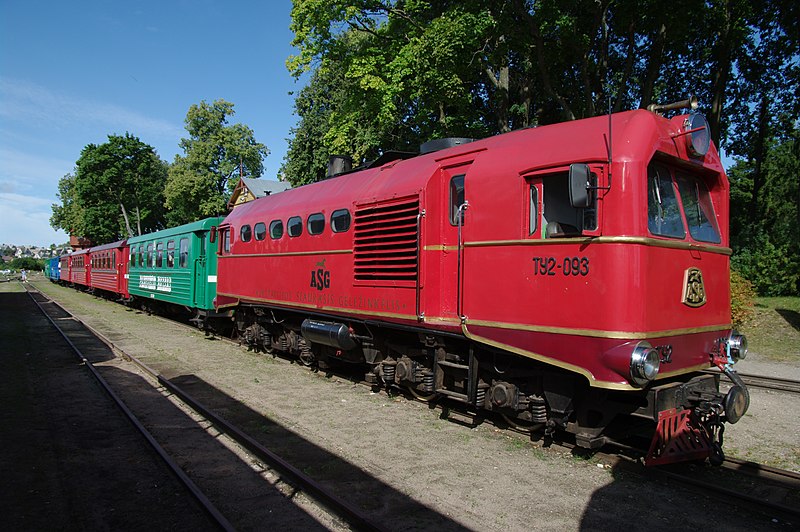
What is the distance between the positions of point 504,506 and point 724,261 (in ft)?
12.4

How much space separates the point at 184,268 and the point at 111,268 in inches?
564

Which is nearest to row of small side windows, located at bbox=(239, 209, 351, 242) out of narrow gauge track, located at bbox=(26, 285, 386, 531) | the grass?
narrow gauge track, located at bbox=(26, 285, 386, 531)

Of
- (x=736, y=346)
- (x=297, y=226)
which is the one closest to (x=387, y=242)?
(x=297, y=226)

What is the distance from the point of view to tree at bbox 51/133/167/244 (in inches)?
2044

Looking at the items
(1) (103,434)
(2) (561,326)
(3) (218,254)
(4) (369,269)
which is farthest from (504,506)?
(3) (218,254)

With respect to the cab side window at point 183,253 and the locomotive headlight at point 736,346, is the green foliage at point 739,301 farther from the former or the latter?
the cab side window at point 183,253

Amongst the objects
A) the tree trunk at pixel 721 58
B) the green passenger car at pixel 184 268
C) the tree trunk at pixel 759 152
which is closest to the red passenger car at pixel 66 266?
the green passenger car at pixel 184 268

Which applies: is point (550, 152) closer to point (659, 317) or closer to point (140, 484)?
point (659, 317)

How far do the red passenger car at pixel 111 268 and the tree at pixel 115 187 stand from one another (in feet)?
68.5

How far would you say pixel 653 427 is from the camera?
5.69 metres

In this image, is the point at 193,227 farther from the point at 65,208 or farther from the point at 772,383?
the point at 65,208

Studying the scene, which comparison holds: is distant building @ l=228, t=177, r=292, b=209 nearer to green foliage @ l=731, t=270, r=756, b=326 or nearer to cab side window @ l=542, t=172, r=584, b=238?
green foliage @ l=731, t=270, r=756, b=326

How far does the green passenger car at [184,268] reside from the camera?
49.3ft

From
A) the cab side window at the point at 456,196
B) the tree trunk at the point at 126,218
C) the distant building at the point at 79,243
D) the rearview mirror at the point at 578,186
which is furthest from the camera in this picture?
the distant building at the point at 79,243
